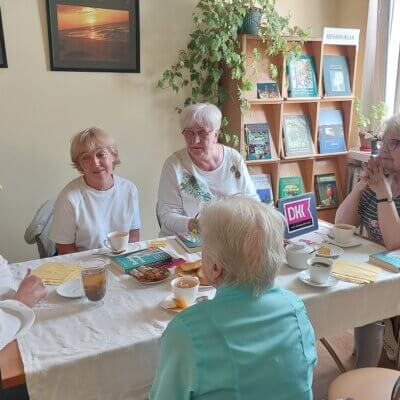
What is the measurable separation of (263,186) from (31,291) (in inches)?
89.1

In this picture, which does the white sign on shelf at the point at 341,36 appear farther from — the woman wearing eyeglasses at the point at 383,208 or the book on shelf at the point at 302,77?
the woman wearing eyeglasses at the point at 383,208

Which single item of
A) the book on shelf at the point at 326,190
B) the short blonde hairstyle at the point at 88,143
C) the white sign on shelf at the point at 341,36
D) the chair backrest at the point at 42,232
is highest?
the white sign on shelf at the point at 341,36

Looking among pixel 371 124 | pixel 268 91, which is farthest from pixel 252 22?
pixel 371 124

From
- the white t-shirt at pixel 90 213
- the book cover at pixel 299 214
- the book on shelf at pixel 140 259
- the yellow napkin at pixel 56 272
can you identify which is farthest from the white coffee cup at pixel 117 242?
the book cover at pixel 299 214

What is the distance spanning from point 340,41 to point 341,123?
0.65 meters

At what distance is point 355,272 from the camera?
1.50 meters

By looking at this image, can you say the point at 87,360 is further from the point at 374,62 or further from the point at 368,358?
the point at 374,62

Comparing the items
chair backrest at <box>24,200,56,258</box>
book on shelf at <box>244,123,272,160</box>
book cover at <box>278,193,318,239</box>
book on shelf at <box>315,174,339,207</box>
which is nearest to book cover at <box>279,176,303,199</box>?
book on shelf at <box>315,174,339,207</box>

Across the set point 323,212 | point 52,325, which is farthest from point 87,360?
point 323,212

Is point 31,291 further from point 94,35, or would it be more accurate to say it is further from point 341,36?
point 341,36

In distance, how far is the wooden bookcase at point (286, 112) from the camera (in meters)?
3.09

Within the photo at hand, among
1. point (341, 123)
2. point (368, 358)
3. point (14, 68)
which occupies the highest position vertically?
point (14, 68)

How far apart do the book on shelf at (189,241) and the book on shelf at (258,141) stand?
142cm

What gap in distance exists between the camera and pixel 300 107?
11.1ft
